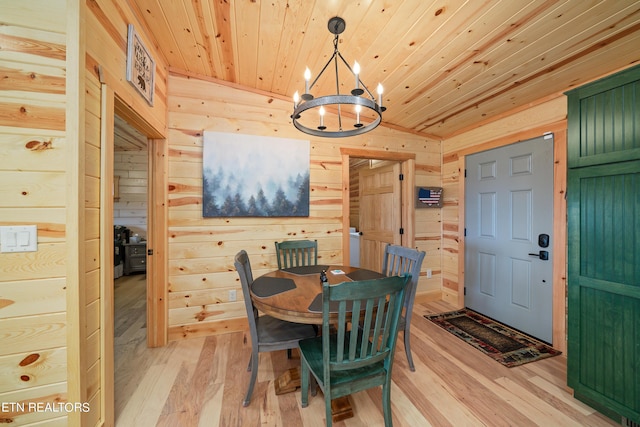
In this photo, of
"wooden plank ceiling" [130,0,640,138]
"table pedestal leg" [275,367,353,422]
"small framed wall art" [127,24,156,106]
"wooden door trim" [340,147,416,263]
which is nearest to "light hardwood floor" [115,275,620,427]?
"table pedestal leg" [275,367,353,422]

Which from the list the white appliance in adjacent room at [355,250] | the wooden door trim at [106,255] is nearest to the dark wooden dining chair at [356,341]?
the wooden door trim at [106,255]

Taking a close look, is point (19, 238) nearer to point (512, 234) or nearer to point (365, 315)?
point (365, 315)

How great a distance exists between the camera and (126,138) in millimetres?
4371

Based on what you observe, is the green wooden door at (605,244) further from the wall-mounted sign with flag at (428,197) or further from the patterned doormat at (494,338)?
the wall-mounted sign with flag at (428,197)

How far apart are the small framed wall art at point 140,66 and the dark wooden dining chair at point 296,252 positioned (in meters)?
1.71

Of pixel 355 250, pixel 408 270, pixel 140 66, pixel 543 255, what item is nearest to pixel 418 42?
pixel 408 270

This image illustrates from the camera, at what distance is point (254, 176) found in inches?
104

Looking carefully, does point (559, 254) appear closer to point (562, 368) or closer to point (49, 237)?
point (562, 368)

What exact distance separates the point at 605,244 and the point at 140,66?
3323mm

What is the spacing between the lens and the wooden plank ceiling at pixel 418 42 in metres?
1.49

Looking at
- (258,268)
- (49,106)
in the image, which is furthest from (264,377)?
(49,106)

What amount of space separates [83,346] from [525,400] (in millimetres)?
2656

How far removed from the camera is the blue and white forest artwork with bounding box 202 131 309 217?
253cm

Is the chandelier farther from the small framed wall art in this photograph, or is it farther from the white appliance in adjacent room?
the white appliance in adjacent room
